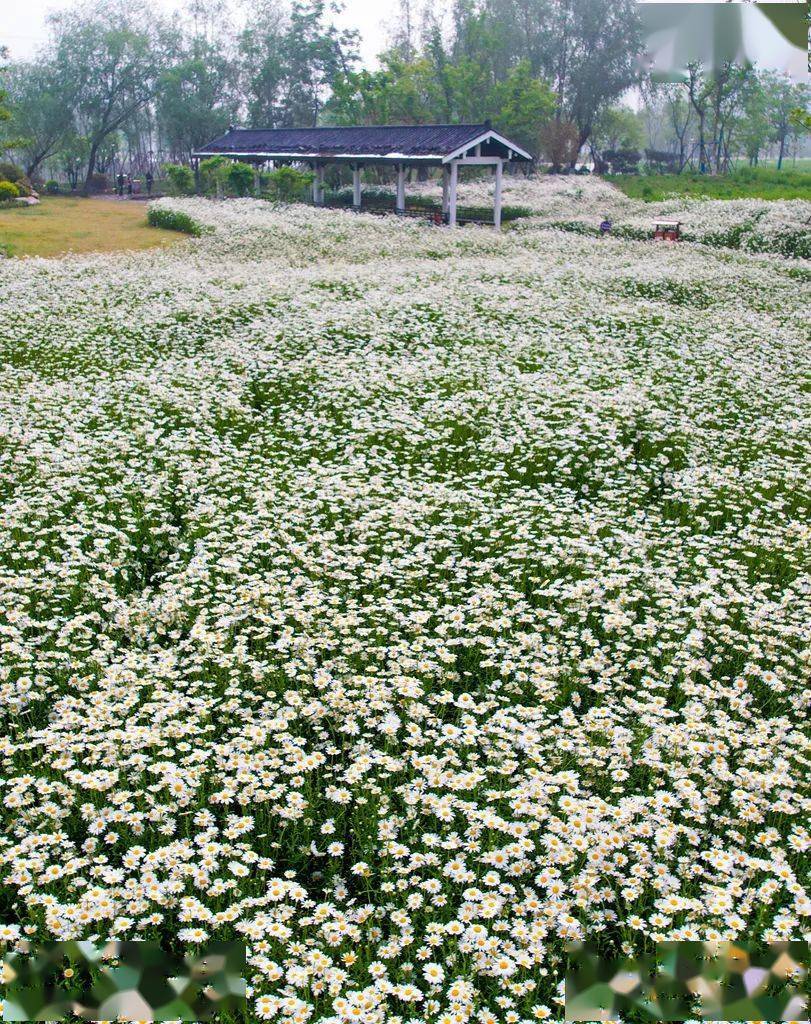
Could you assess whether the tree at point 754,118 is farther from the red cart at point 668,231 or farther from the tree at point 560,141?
the red cart at point 668,231

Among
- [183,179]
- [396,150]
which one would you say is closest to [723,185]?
[396,150]

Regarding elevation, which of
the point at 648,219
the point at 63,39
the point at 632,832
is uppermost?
the point at 63,39

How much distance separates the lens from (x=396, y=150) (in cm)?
3356

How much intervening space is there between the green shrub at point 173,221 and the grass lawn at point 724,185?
73.5 ft

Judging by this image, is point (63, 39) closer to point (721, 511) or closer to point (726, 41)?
point (721, 511)

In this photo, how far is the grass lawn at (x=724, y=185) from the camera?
42000mm

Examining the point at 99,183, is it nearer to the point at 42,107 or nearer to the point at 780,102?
the point at 42,107

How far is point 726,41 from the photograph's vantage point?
975 mm

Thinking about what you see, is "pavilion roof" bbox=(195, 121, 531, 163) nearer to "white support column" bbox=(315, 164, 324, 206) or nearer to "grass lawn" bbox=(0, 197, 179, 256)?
"white support column" bbox=(315, 164, 324, 206)

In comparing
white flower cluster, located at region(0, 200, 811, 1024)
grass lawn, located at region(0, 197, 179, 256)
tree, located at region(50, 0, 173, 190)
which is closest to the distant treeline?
tree, located at region(50, 0, 173, 190)

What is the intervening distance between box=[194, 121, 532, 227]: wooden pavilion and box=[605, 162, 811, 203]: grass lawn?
1198cm

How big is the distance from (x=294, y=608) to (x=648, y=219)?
3104cm

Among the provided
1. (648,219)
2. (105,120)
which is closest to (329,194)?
(648,219)

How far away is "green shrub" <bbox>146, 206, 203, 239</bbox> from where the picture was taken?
103 ft
